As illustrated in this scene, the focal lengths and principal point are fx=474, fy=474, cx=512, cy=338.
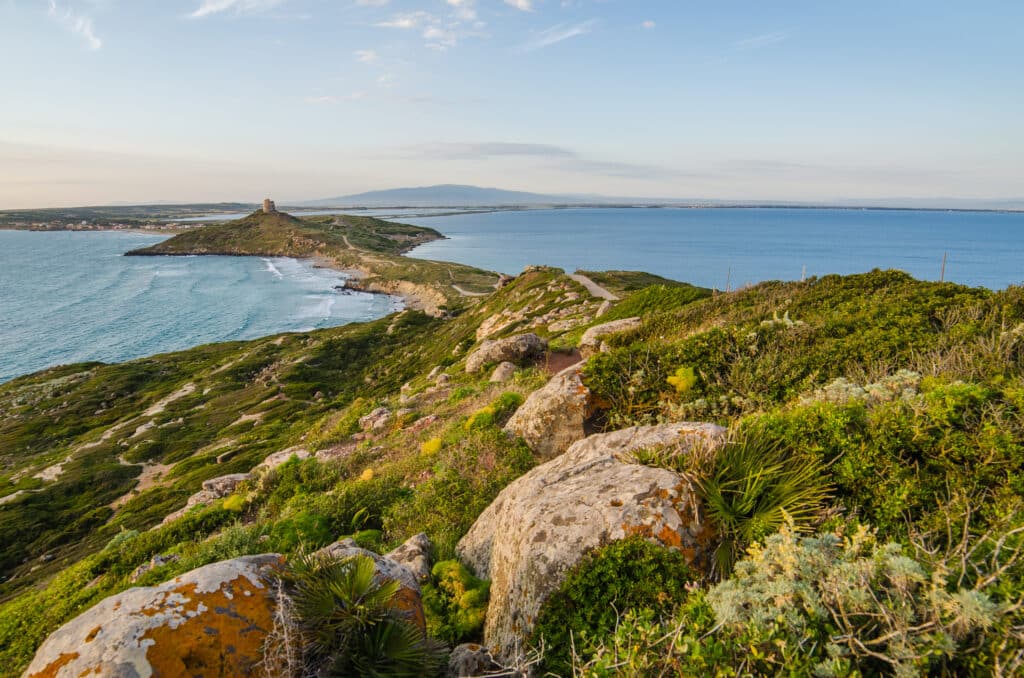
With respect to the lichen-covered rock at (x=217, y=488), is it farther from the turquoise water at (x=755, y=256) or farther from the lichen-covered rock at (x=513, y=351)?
the turquoise water at (x=755, y=256)

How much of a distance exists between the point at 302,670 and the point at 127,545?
11868 millimetres

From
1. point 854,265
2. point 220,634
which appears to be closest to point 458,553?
point 220,634

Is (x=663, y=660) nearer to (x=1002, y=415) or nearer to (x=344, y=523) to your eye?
(x=1002, y=415)

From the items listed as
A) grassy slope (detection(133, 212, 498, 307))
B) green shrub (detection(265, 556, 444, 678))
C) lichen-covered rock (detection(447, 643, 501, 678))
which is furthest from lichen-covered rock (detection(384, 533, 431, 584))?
grassy slope (detection(133, 212, 498, 307))

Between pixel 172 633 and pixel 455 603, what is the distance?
3217 millimetres

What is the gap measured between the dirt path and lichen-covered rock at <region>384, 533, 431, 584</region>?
36478mm

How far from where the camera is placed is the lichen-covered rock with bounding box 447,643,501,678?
15.2ft

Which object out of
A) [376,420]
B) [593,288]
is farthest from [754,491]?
[593,288]

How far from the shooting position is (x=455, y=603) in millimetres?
6203

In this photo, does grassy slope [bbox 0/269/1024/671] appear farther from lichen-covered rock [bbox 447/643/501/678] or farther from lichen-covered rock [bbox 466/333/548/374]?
lichen-covered rock [bbox 447/643/501/678]

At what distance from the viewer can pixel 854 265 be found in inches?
4473

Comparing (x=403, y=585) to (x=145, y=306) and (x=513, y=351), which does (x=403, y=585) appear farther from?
(x=145, y=306)

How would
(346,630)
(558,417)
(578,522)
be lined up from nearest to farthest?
(346,630), (578,522), (558,417)

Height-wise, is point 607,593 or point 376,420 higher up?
point 607,593
